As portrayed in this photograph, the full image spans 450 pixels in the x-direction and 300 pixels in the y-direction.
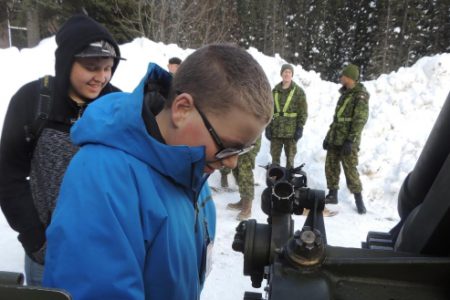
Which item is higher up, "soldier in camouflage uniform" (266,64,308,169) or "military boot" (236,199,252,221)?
"soldier in camouflage uniform" (266,64,308,169)

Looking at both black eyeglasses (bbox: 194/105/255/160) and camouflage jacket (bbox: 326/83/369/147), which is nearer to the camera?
black eyeglasses (bbox: 194/105/255/160)

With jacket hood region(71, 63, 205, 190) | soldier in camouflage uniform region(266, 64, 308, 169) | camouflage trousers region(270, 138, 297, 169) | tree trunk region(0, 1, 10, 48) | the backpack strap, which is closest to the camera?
jacket hood region(71, 63, 205, 190)

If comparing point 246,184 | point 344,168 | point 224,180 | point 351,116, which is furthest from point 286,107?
point 246,184

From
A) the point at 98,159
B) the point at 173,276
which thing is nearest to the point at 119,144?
the point at 98,159

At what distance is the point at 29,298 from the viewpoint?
0.62 meters

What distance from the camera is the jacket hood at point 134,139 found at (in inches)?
46.0

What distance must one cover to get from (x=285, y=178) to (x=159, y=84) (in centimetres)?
54

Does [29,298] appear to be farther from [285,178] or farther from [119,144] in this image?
[285,178]

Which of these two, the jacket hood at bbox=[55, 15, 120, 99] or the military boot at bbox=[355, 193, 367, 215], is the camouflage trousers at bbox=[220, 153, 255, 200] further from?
the jacket hood at bbox=[55, 15, 120, 99]

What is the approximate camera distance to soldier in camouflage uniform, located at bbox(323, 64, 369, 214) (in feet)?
21.3

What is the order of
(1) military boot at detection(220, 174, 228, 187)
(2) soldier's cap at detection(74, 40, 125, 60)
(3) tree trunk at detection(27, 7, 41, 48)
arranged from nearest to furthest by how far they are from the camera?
1. (2) soldier's cap at detection(74, 40, 125, 60)
2. (1) military boot at detection(220, 174, 228, 187)
3. (3) tree trunk at detection(27, 7, 41, 48)

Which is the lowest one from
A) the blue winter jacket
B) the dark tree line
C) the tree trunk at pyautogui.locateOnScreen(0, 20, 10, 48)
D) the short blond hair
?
the blue winter jacket

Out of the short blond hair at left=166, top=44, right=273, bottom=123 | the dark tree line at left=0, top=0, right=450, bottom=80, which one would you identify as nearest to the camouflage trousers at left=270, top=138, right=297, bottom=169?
the short blond hair at left=166, top=44, right=273, bottom=123

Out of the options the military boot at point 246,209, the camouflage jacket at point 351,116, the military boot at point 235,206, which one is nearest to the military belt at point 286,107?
the camouflage jacket at point 351,116
